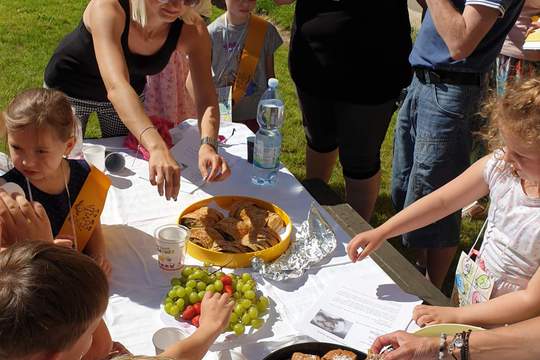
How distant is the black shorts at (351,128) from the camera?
2.96m

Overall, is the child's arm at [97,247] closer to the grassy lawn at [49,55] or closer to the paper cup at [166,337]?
the paper cup at [166,337]

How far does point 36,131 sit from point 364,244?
1080mm

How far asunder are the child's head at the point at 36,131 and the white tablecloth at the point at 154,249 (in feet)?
1.12

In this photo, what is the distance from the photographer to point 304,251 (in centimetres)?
204

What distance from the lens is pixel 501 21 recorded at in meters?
2.42

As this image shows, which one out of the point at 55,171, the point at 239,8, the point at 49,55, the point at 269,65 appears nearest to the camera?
the point at 55,171

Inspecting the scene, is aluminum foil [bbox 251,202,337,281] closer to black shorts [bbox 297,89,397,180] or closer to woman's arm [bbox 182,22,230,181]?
woman's arm [bbox 182,22,230,181]

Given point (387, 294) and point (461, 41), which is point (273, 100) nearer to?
point (461, 41)

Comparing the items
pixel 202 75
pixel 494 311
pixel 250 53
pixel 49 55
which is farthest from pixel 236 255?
pixel 49 55

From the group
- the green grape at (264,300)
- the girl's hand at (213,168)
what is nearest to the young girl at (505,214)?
the green grape at (264,300)

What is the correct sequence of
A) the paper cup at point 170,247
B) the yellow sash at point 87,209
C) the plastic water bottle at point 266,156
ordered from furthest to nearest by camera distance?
1. the plastic water bottle at point 266,156
2. the yellow sash at point 87,209
3. the paper cup at point 170,247

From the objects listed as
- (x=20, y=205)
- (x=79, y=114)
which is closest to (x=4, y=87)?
(x=79, y=114)

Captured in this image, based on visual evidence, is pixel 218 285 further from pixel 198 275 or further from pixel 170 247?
pixel 170 247

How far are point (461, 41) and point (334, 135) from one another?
102 centimetres
